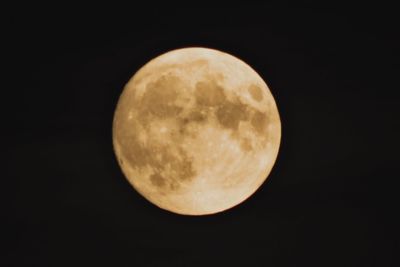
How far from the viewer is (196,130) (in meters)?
2.62

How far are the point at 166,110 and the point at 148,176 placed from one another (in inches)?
22.4

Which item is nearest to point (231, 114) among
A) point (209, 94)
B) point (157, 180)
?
point (209, 94)

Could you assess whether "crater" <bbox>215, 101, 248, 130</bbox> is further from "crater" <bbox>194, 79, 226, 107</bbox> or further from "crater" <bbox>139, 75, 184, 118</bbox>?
"crater" <bbox>139, 75, 184, 118</bbox>

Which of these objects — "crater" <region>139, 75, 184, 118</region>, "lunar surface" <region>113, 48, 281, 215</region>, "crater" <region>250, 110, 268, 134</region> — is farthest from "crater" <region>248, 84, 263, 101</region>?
"crater" <region>139, 75, 184, 118</region>

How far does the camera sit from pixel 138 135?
280 cm

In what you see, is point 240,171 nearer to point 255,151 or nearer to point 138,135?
point 255,151

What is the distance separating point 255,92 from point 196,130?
60cm

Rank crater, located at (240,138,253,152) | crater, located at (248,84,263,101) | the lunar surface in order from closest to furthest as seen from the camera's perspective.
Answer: the lunar surface → crater, located at (240,138,253,152) → crater, located at (248,84,263,101)

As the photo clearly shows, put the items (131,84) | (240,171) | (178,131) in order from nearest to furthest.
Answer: (178,131), (240,171), (131,84)

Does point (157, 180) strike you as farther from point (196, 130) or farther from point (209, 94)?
point (209, 94)

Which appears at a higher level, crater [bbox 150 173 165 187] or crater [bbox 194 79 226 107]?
crater [bbox 194 79 226 107]

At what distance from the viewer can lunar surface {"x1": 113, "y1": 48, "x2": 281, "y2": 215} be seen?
104 inches

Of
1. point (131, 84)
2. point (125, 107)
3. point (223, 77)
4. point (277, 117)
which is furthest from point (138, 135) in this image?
point (277, 117)

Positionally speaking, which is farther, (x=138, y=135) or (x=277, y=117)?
(x=277, y=117)
